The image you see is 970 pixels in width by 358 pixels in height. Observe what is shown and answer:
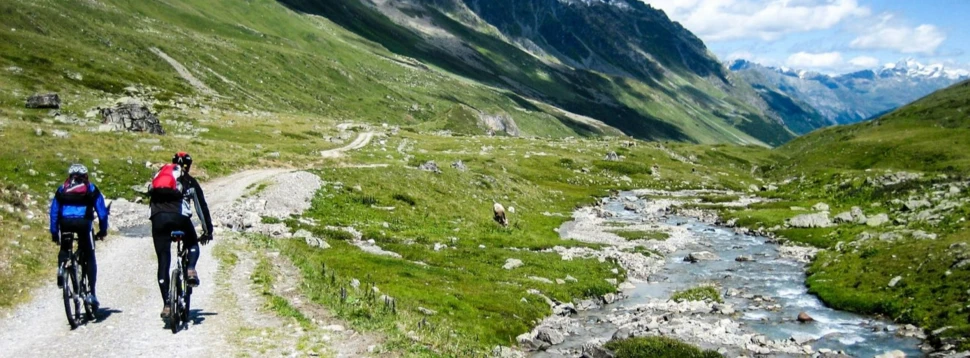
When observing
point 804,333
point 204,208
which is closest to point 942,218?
point 804,333

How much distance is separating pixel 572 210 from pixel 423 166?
982 inches

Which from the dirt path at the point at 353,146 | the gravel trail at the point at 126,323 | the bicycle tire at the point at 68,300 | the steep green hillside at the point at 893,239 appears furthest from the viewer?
the dirt path at the point at 353,146

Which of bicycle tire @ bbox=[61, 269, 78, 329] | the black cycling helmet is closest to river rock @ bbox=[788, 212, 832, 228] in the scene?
the black cycling helmet

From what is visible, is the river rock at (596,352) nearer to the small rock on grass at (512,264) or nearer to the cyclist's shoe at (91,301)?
the small rock on grass at (512,264)

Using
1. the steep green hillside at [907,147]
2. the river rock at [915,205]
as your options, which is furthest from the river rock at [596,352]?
the steep green hillside at [907,147]

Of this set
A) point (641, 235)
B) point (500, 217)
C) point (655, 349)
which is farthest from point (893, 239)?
point (655, 349)

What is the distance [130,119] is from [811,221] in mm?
91423

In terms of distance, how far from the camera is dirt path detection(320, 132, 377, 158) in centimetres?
9128

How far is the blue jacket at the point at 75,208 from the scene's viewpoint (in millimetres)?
17156

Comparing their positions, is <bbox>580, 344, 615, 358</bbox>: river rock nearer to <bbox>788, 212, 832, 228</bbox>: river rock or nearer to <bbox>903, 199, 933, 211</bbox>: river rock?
<bbox>788, 212, 832, 228</bbox>: river rock

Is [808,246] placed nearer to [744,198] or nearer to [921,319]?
[921,319]

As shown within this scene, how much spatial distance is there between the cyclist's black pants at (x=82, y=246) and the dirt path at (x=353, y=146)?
69523 mm

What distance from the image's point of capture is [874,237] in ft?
184

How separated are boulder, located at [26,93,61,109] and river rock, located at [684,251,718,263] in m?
93.9
